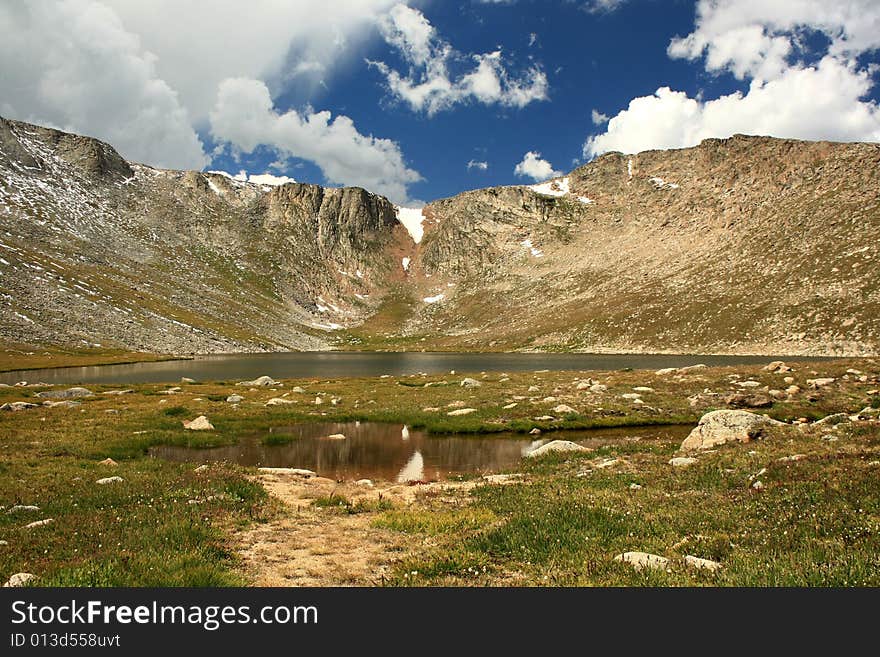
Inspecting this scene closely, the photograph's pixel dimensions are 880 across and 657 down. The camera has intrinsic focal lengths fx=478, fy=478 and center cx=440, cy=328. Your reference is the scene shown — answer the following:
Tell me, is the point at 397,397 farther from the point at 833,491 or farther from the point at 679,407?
the point at 833,491

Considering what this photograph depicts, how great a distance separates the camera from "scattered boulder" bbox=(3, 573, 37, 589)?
314 inches

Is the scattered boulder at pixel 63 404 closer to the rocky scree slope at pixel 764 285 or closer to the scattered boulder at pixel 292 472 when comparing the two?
the scattered boulder at pixel 292 472

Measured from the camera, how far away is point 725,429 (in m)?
22.2

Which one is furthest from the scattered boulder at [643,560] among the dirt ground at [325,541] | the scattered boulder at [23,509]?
the scattered boulder at [23,509]

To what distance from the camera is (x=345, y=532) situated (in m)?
12.8

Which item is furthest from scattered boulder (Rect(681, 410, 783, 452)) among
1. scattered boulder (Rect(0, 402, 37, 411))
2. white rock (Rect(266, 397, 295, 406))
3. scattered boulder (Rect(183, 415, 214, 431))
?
scattered boulder (Rect(0, 402, 37, 411))

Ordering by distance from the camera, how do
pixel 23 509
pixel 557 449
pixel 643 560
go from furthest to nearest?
pixel 557 449 < pixel 23 509 < pixel 643 560

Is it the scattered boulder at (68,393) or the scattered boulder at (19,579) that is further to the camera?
the scattered boulder at (68,393)

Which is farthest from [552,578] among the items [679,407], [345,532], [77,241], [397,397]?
[77,241]

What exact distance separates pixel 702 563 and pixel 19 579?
11.7 m

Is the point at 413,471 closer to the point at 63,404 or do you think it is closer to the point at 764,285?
the point at 63,404

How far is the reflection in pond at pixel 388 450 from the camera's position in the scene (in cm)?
2452

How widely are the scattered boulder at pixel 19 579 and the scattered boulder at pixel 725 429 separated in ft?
73.4

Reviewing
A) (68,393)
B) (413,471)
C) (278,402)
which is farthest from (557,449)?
(68,393)
